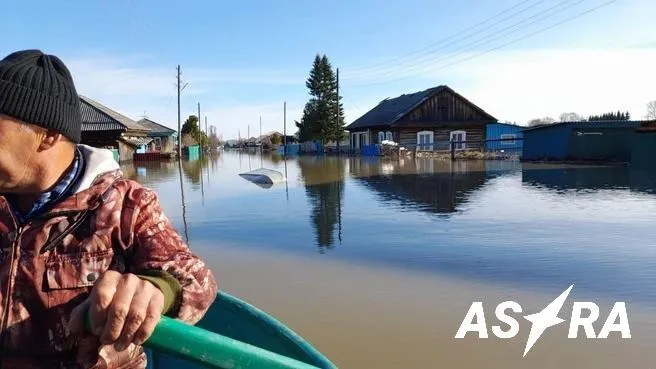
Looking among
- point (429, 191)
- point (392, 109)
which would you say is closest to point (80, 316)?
point (429, 191)

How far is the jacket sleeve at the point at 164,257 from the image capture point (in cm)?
142

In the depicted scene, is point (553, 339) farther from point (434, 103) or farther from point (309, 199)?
point (434, 103)

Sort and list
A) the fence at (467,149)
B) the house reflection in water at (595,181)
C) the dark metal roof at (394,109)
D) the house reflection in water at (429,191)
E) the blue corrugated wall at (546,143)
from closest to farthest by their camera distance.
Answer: the house reflection in water at (429,191) → the house reflection in water at (595,181) → the blue corrugated wall at (546,143) → the fence at (467,149) → the dark metal roof at (394,109)

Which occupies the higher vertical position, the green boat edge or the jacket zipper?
the jacket zipper

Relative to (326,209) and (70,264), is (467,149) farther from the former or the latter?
(70,264)

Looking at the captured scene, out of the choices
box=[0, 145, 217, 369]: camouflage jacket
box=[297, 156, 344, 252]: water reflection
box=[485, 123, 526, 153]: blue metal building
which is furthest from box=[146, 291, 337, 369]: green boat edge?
box=[485, 123, 526, 153]: blue metal building

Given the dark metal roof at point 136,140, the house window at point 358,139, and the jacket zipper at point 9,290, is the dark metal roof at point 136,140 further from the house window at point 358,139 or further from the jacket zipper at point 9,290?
the jacket zipper at point 9,290

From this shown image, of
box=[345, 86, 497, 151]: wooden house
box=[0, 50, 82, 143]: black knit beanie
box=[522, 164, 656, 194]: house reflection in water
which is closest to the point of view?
box=[0, 50, 82, 143]: black knit beanie

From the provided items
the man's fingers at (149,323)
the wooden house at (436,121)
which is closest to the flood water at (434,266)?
the man's fingers at (149,323)

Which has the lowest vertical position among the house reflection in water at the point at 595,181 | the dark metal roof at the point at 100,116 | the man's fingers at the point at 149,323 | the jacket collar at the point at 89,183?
the house reflection in water at the point at 595,181

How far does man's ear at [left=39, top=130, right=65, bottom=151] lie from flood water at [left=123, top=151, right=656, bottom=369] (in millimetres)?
3007

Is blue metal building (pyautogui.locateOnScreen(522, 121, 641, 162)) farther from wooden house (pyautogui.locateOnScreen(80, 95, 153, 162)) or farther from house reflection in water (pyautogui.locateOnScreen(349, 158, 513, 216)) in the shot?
wooden house (pyautogui.locateOnScreen(80, 95, 153, 162))

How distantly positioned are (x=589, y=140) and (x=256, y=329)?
2740 cm

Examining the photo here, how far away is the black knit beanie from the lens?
1.36 m
